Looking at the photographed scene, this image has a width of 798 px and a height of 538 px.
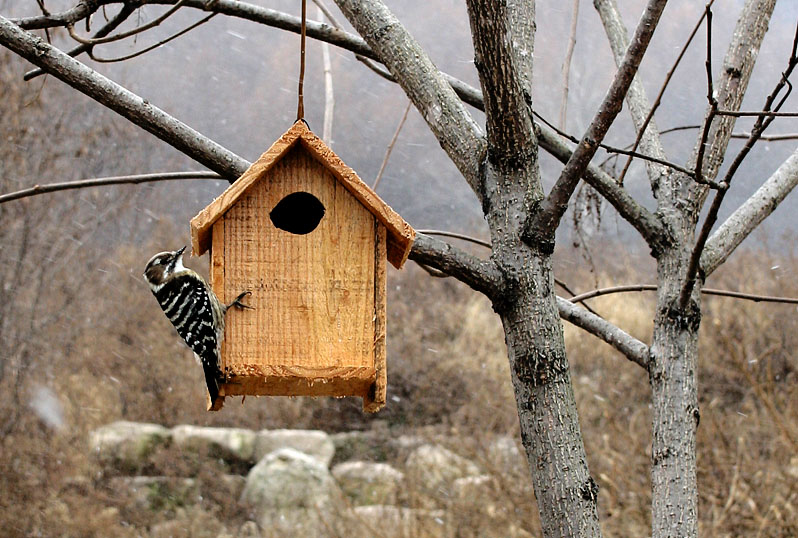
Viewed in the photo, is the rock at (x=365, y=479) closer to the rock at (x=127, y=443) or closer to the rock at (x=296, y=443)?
the rock at (x=296, y=443)

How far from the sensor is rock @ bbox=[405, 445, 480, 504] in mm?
5543

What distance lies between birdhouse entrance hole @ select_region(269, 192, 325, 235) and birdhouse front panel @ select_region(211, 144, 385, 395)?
0.45 feet

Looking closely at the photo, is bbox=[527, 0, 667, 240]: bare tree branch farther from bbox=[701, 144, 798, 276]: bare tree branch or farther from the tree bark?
bbox=[701, 144, 798, 276]: bare tree branch

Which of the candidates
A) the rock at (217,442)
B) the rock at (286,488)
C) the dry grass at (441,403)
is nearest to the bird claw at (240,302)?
the dry grass at (441,403)

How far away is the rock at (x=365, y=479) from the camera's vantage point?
6875 mm

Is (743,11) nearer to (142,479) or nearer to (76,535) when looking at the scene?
A: (76,535)

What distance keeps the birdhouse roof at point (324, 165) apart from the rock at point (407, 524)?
11.9ft

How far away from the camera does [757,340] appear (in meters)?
7.70

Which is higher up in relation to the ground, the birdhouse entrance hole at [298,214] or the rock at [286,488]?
the rock at [286,488]

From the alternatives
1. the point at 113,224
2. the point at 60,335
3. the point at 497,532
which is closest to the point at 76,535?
the point at 60,335

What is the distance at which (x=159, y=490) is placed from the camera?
24.6 ft

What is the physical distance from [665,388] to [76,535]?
5.96m

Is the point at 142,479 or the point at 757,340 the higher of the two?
the point at 757,340

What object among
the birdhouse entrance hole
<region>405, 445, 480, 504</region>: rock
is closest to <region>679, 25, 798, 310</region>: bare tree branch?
the birdhouse entrance hole
